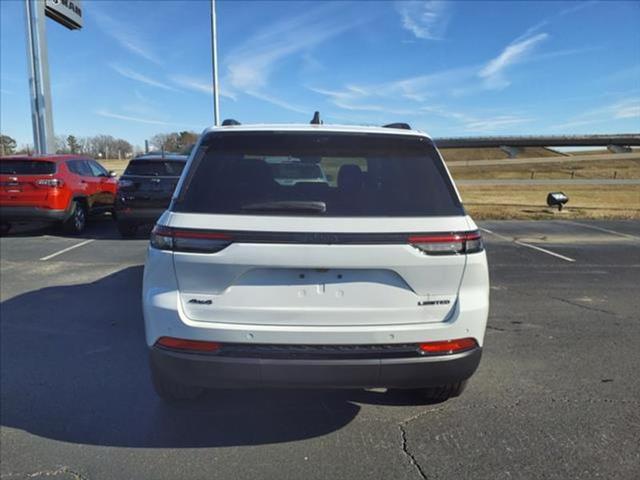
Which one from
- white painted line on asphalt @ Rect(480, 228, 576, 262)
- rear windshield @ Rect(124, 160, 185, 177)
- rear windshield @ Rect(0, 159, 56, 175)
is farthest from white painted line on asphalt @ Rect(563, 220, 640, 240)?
rear windshield @ Rect(0, 159, 56, 175)

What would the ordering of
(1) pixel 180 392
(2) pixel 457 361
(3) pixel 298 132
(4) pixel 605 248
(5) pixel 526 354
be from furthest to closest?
(4) pixel 605 248, (5) pixel 526 354, (1) pixel 180 392, (3) pixel 298 132, (2) pixel 457 361

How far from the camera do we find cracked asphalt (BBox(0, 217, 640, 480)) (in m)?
2.69

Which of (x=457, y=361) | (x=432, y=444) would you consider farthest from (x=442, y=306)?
(x=432, y=444)

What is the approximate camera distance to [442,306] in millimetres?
2576

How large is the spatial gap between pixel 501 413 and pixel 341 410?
103 cm

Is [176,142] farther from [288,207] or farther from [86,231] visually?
[288,207]

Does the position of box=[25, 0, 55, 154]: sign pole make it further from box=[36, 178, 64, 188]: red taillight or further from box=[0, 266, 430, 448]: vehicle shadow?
box=[0, 266, 430, 448]: vehicle shadow

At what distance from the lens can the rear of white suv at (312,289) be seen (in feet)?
8.06

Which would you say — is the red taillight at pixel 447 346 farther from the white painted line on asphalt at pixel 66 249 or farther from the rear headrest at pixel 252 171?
the white painted line on asphalt at pixel 66 249

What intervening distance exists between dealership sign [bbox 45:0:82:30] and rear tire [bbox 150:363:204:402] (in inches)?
629

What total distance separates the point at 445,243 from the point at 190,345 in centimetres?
139

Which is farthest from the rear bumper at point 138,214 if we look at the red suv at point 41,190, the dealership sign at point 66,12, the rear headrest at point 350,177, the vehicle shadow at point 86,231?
the dealership sign at point 66,12

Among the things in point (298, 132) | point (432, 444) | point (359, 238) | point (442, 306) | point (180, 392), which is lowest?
point (432, 444)

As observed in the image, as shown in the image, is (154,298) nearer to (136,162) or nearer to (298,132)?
(298,132)
